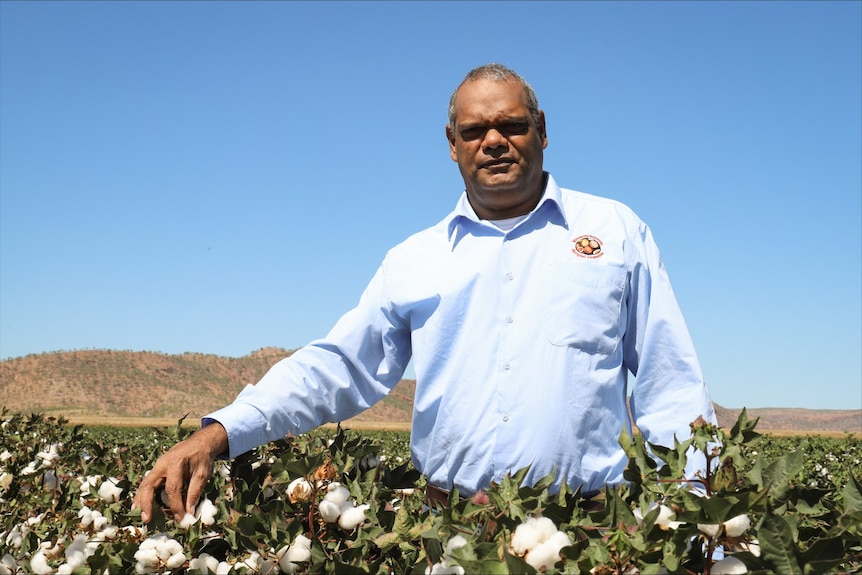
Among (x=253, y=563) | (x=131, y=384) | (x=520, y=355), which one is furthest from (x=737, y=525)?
(x=131, y=384)

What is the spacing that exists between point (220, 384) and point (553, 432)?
81.1 m

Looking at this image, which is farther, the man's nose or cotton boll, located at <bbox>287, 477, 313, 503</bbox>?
the man's nose

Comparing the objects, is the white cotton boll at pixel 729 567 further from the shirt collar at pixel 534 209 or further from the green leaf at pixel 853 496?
the shirt collar at pixel 534 209

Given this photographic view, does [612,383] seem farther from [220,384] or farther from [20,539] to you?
[220,384]

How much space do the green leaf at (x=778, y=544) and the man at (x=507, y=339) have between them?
115 centimetres

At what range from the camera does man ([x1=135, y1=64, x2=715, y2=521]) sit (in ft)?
8.60

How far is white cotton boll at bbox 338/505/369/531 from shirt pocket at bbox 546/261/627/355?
0.95m

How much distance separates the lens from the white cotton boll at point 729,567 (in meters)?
1.44

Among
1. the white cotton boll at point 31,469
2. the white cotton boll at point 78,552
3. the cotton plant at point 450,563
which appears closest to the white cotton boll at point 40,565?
the white cotton boll at point 78,552

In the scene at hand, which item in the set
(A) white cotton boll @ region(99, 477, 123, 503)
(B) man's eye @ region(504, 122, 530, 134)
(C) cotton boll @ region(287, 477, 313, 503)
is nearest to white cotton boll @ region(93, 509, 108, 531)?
(A) white cotton boll @ region(99, 477, 123, 503)

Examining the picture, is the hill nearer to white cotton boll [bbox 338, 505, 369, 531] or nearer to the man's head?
the man's head

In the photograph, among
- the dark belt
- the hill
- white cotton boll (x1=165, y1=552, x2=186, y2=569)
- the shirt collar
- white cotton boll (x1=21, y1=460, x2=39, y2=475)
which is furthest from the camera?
the hill

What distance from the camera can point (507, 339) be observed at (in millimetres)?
2766

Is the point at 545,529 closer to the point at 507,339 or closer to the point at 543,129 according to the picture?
the point at 507,339
